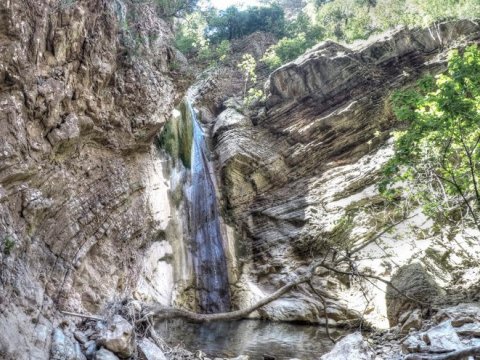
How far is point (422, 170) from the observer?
899 cm

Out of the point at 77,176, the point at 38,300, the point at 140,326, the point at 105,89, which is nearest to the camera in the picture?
the point at 38,300

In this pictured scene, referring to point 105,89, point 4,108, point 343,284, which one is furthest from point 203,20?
point 4,108

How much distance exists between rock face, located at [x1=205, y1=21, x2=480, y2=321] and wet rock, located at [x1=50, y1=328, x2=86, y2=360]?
9.07 metres

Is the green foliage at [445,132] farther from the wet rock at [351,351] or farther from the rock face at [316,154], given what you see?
the rock face at [316,154]

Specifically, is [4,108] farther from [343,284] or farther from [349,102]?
[349,102]

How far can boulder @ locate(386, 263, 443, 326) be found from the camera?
960 centimetres

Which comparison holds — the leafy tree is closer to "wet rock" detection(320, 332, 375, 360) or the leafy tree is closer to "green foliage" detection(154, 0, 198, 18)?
"green foliage" detection(154, 0, 198, 18)

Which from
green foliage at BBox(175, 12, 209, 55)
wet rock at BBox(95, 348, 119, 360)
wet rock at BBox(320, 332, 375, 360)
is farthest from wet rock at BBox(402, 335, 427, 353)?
green foliage at BBox(175, 12, 209, 55)

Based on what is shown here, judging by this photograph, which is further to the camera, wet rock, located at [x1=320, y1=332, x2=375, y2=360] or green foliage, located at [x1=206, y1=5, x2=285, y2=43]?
green foliage, located at [x1=206, y1=5, x2=285, y2=43]

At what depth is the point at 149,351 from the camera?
5.53 m

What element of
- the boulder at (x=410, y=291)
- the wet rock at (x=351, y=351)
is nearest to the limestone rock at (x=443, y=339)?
the wet rock at (x=351, y=351)

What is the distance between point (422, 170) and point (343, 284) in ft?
19.3

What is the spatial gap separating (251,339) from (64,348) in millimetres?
6030

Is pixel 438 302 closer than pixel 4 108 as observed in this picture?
No
